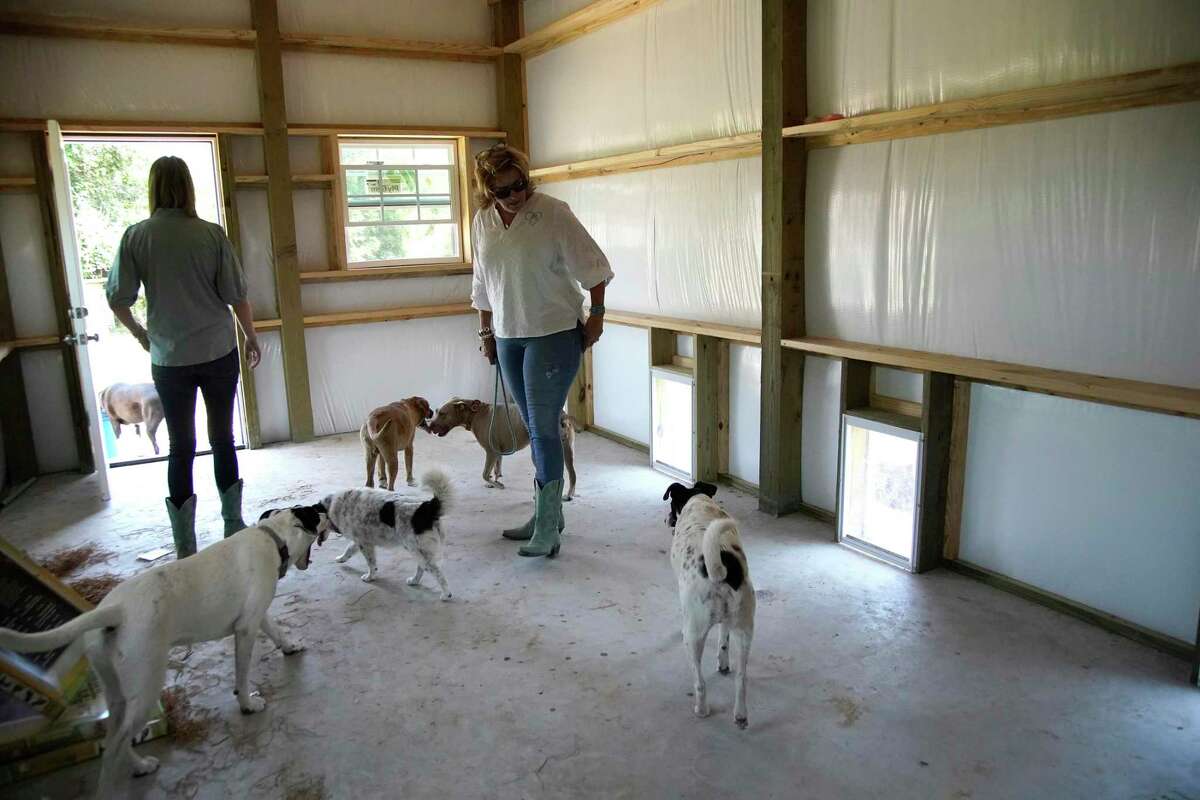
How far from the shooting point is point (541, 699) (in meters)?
2.43

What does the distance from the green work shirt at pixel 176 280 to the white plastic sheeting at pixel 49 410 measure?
2347 millimetres

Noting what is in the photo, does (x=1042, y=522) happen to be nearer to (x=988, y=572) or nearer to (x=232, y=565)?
(x=988, y=572)

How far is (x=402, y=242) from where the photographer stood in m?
6.18

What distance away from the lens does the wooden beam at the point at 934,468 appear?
3139mm

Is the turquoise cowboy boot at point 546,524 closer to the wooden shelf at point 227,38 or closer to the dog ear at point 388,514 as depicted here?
the dog ear at point 388,514

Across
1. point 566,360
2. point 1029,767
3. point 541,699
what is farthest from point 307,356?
point 1029,767

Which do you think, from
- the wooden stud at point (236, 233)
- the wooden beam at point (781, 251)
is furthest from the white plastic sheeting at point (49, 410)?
the wooden beam at point (781, 251)

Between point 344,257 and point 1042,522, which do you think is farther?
point 344,257

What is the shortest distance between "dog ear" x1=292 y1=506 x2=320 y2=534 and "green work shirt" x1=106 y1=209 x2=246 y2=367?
0.97m

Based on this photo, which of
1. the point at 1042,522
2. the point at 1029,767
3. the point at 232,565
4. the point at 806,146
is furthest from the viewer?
the point at 806,146

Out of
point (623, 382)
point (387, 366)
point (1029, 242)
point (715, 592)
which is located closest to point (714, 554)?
point (715, 592)

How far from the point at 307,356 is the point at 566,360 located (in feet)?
10.2

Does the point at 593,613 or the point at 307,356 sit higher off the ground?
the point at 307,356

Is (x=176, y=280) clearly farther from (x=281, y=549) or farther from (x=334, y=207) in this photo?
(x=334, y=207)
